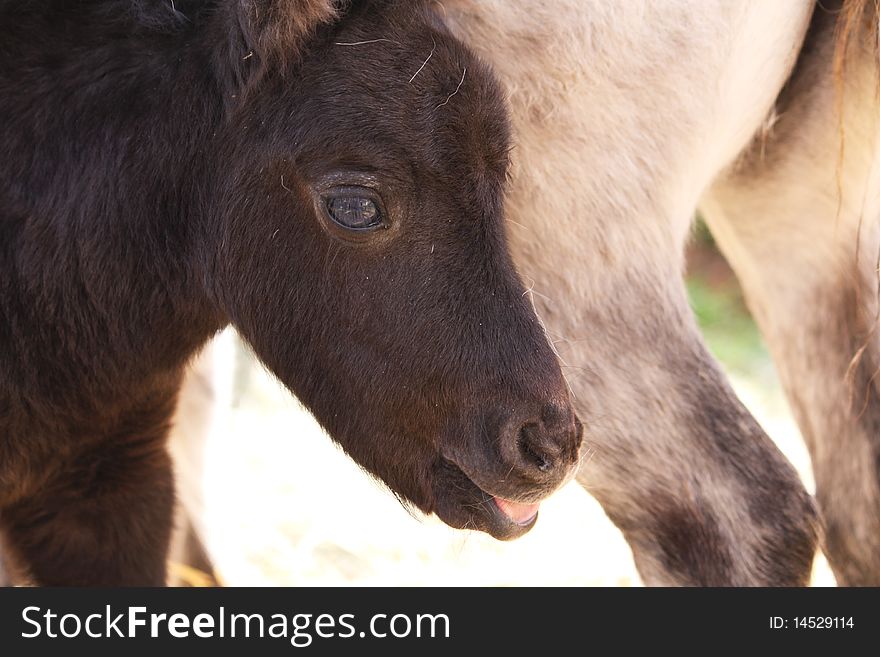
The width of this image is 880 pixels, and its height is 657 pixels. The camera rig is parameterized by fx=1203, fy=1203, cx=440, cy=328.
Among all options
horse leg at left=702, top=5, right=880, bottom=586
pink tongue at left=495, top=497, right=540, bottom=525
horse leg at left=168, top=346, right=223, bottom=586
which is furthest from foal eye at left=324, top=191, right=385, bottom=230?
Result: horse leg at left=168, top=346, right=223, bottom=586

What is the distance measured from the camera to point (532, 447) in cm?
230

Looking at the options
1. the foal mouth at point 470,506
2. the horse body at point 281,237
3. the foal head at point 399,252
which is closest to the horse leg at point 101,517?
the horse body at point 281,237

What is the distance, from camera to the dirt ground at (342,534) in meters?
4.46

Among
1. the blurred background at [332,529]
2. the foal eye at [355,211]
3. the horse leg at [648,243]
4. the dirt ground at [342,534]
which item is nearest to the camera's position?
the foal eye at [355,211]

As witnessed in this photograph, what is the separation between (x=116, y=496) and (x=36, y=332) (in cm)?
60

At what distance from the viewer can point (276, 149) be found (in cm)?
238

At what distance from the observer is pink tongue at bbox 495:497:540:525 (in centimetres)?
240

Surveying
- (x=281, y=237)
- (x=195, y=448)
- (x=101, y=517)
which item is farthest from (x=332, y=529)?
(x=281, y=237)

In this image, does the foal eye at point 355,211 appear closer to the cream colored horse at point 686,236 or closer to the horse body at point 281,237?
the horse body at point 281,237

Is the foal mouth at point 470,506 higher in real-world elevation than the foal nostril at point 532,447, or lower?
lower

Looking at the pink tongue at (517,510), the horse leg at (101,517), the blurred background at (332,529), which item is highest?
the pink tongue at (517,510)

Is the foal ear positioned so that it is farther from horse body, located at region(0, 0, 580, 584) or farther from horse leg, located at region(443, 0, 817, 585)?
horse leg, located at region(443, 0, 817, 585)
